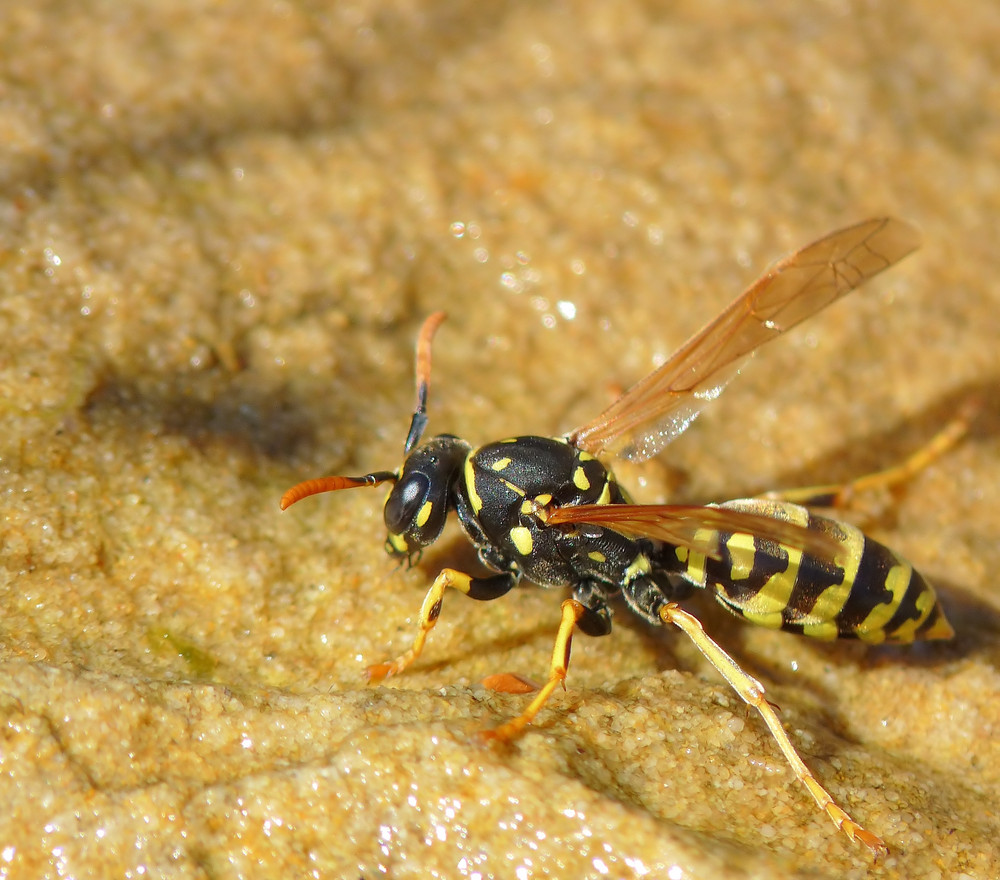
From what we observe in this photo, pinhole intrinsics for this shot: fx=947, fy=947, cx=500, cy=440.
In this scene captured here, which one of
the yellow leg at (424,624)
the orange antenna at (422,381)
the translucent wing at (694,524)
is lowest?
the yellow leg at (424,624)

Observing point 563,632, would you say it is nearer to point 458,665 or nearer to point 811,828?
point 458,665

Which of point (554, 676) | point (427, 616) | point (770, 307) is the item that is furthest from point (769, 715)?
point (770, 307)

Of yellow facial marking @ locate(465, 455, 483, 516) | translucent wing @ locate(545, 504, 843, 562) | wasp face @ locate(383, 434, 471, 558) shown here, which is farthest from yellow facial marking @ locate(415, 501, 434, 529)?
translucent wing @ locate(545, 504, 843, 562)

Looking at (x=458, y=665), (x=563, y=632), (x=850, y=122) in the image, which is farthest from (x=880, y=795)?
(x=850, y=122)

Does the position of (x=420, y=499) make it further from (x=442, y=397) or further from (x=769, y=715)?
(x=769, y=715)

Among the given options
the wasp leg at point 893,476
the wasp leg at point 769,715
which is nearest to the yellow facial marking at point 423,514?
the wasp leg at point 769,715

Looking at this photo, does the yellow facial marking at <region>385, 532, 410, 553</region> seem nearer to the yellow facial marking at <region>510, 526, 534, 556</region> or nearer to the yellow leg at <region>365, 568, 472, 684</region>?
the yellow leg at <region>365, 568, 472, 684</region>

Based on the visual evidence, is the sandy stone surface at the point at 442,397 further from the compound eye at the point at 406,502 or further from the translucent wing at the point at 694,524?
the translucent wing at the point at 694,524
